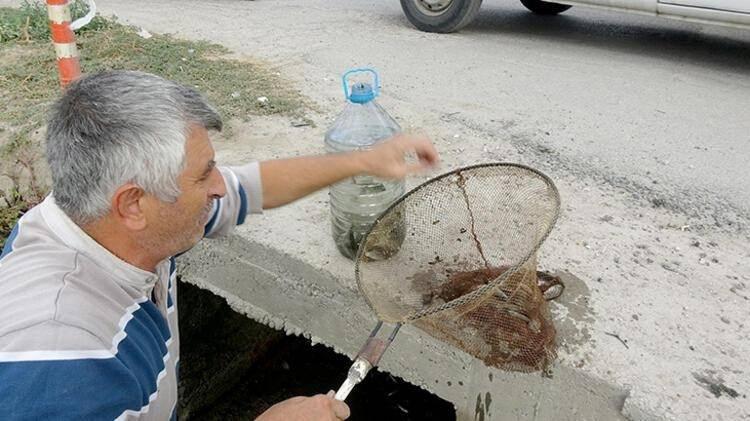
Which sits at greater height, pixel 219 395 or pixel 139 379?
pixel 139 379

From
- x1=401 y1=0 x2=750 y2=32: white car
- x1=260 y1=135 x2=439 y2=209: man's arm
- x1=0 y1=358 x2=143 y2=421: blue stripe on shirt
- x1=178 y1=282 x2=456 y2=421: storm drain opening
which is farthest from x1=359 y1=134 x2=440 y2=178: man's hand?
x1=401 y1=0 x2=750 y2=32: white car

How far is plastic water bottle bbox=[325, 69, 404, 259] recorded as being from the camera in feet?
7.95

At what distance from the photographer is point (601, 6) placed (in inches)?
207

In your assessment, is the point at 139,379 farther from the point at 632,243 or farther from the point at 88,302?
the point at 632,243

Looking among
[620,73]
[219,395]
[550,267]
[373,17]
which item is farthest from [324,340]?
[373,17]

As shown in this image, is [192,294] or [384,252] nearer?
[384,252]

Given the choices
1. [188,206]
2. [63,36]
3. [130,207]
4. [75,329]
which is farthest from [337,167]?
[63,36]

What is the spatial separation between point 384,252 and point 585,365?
80cm

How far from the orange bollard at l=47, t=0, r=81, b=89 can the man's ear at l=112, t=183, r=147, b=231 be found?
2260 mm

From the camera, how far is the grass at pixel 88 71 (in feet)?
11.7

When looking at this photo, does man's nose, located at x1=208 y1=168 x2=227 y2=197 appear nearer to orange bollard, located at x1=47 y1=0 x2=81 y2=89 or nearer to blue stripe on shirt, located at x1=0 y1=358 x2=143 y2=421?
blue stripe on shirt, located at x1=0 y1=358 x2=143 y2=421

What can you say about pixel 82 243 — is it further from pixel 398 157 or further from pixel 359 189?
pixel 359 189

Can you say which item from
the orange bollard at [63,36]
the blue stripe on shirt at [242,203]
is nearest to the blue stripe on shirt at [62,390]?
the blue stripe on shirt at [242,203]

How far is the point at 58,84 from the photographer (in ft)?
14.2
